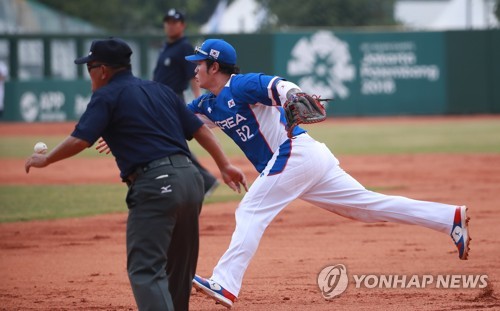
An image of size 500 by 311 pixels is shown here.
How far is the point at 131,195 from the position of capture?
202 inches

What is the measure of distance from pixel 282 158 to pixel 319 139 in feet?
53.4

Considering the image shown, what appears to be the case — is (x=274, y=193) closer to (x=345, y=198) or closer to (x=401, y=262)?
(x=345, y=198)

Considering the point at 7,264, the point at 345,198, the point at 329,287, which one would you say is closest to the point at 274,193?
the point at 345,198

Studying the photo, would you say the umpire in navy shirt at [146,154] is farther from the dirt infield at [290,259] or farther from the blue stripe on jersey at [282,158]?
the dirt infield at [290,259]

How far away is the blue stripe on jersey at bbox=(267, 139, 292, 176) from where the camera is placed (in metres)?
6.41

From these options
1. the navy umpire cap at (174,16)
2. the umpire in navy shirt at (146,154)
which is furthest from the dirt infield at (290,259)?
the navy umpire cap at (174,16)

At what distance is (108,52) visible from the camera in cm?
516

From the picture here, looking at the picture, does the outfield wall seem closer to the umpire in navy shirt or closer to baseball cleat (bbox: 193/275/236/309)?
baseball cleat (bbox: 193/275/236/309)

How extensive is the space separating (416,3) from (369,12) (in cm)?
1705

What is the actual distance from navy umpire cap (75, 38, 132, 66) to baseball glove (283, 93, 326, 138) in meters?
1.41

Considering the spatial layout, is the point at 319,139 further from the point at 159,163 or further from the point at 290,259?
the point at 159,163

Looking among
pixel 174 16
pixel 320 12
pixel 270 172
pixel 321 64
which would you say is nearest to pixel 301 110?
pixel 270 172

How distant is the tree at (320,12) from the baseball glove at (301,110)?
34500 millimetres

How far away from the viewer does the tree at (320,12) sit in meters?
40.4
